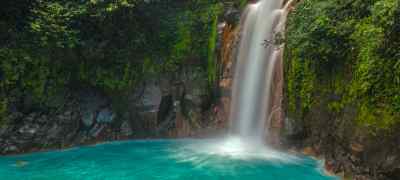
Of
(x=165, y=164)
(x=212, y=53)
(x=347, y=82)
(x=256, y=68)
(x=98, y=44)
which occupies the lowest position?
(x=165, y=164)

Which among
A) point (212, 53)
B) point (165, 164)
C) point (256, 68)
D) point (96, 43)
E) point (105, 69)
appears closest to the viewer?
point (165, 164)

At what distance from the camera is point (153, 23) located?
11445 millimetres

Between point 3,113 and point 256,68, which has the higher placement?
point 256,68

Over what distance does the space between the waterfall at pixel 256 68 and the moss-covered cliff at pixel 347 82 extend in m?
1.03

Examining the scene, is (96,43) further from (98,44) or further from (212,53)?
(212,53)

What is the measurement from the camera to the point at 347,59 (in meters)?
6.69

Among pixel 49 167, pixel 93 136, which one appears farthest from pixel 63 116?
pixel 49 167

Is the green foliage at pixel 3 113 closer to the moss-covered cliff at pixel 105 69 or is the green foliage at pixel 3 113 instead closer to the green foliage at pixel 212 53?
the moss-covered cliff at pixel 105 69

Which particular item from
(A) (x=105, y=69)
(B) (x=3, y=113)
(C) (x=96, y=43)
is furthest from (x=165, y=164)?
(C) (x=96, y=43)

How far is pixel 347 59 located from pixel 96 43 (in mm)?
7148

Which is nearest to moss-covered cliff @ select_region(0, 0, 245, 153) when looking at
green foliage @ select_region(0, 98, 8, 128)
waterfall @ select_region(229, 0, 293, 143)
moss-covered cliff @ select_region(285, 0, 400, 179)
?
green foliage @ select_region(0, 98, 8, 128)

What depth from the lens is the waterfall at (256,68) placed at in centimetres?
955

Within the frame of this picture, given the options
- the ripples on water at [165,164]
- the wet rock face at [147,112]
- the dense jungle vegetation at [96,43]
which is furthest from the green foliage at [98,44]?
the ripples on water at [165,164]

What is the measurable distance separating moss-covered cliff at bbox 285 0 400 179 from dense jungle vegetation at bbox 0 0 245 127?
386cm
